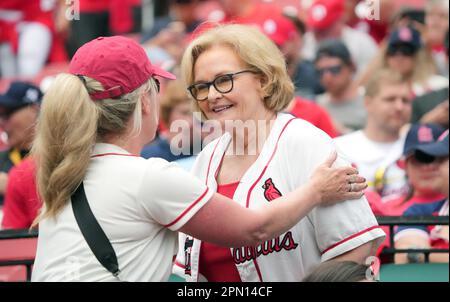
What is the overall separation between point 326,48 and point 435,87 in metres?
1.11

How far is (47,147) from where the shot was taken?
3203mm

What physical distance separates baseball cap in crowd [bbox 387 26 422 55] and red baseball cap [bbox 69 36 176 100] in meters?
4.83

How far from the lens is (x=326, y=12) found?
372 inches

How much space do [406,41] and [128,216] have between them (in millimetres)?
5115

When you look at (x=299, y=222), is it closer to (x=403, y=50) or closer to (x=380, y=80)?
(x=380, y=80)

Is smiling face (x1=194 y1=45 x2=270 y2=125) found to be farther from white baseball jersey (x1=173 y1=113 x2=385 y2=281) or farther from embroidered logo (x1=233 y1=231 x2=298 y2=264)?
embroidered logo (x1=233 y1=231 x2=298 y2=264)

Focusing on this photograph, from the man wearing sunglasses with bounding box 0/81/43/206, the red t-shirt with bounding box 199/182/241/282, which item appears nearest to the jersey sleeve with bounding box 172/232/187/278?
the red t-shirt with bounding box 199/182/241/282

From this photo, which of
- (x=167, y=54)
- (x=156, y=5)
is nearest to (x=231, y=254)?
(x=167, y=54)

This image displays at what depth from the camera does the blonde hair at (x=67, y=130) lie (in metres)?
3.16

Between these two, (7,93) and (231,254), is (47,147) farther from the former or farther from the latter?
(7,93)

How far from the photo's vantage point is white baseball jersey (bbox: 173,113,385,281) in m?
3.42

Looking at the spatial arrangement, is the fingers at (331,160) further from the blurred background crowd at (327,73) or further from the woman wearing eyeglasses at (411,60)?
the woman wearing eyeglasses at (411,60)

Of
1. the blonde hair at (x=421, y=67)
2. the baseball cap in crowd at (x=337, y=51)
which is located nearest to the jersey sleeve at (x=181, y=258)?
the blonde hair at (x=421, y=67)

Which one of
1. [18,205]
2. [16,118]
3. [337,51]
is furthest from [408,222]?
[337,51]
